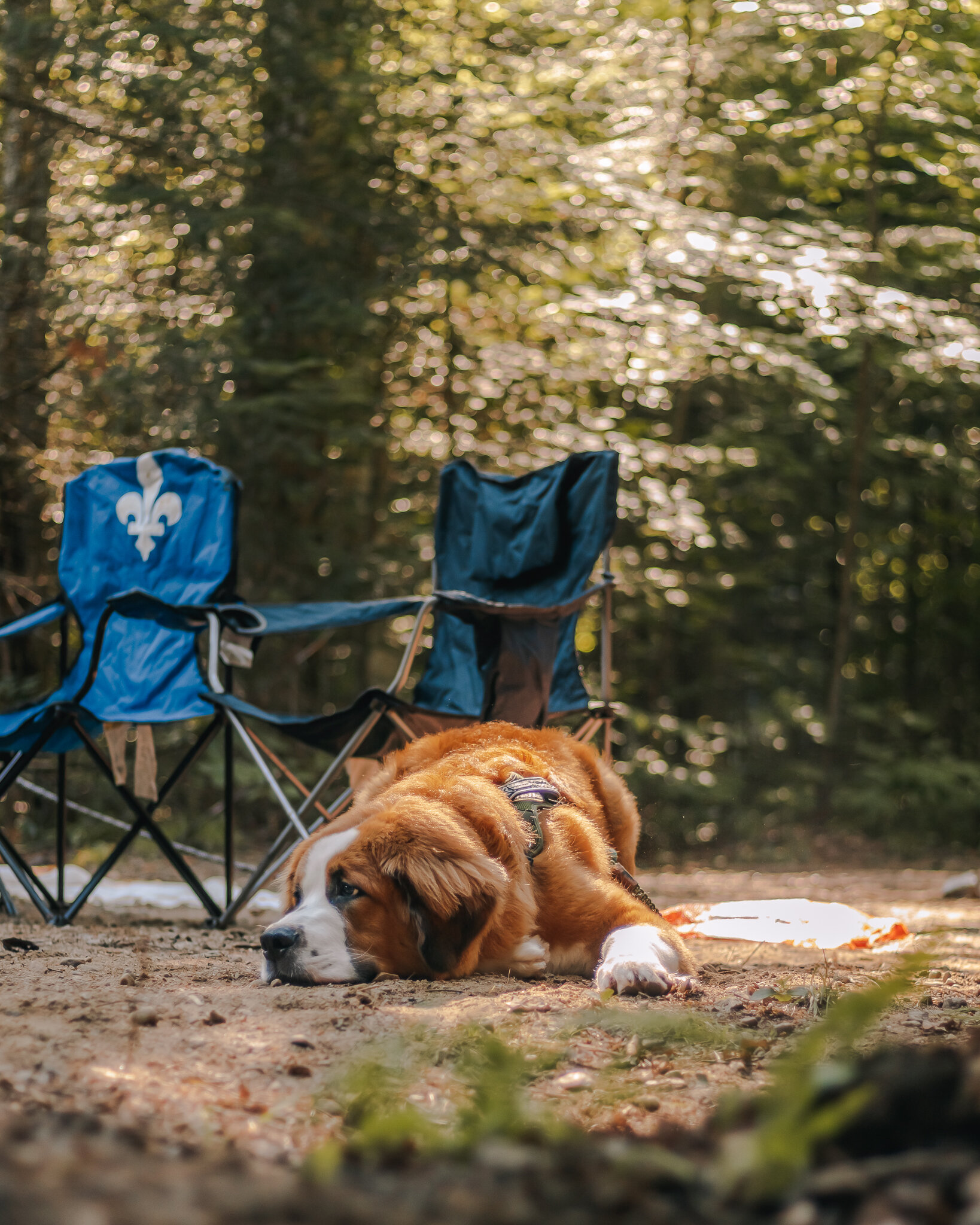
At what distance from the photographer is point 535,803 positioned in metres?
2.30

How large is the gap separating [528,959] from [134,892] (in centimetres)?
235

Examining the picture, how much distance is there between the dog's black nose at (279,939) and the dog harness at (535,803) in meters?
0.53

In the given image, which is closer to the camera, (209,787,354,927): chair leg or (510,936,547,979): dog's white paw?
(510,936,547,979): dog's white paw

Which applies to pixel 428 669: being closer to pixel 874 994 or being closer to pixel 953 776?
pixel 874 994

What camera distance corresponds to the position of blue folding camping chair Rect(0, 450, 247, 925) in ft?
10.1

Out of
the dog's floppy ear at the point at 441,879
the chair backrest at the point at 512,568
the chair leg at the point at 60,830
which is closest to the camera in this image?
the dog's floppy ear at the point at 441,879

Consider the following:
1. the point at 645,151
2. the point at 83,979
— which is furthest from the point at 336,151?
the point at 83,979

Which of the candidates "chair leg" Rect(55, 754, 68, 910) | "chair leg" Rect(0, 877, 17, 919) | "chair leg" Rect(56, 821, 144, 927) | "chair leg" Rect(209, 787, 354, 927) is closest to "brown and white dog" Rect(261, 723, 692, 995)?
"chair leg" Rect(209, 787, 354, 927)

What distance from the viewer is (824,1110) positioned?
0.84 m

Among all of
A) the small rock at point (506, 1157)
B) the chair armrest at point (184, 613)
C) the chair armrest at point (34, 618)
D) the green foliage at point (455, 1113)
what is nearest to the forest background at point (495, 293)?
the chair armrest at point (34, 618)

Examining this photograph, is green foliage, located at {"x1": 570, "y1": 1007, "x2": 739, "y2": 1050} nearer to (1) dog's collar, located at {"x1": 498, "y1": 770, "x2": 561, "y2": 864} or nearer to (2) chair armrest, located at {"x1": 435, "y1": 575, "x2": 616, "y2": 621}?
(1) dog's collar, located at {"x1": 498, "y1": 770, "x2": 561, "y2": 864}

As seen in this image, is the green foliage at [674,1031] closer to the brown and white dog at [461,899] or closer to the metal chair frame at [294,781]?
the brown and white dog at [461,899]

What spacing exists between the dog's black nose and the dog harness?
1.74 feet

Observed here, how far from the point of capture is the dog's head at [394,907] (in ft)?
6.57
